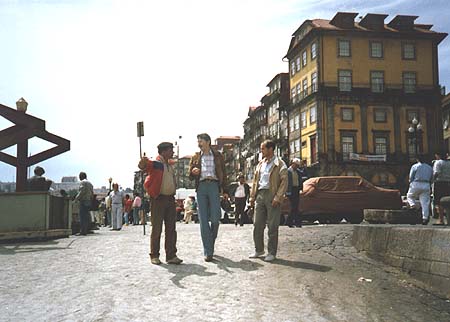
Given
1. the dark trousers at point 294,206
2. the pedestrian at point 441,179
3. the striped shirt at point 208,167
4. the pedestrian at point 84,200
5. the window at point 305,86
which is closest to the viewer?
the striped shirt at point 208,167

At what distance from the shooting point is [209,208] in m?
6.92

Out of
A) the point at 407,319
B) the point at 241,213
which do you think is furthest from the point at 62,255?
the point at 241,213

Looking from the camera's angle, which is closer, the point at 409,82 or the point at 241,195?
the point at 241,195

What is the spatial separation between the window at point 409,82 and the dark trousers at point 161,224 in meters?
49.0

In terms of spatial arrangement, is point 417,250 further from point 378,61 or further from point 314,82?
point 378,61

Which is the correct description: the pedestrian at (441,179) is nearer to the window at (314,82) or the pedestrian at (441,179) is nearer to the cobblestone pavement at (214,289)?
the cobblestone pavement at (214,289)

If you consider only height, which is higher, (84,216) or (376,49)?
(376,49)

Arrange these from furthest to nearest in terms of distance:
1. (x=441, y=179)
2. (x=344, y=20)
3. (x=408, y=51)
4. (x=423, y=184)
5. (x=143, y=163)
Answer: (x=344, y=20)
(x=408, y=51)
(x=423, y=184)
(x=441, y=179)
(x=143, y=163)

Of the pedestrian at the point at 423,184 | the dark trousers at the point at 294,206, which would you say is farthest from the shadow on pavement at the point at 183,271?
the pedestrian at the point at 423,184

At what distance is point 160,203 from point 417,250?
10.7ft

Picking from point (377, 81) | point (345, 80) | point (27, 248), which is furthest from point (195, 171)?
point (377, 81)

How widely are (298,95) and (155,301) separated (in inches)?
2029

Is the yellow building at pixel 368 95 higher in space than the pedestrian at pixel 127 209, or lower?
higher

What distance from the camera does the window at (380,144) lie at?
49684 mm
